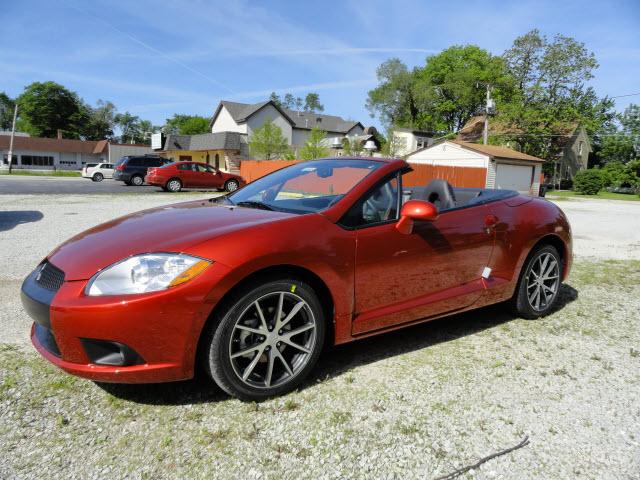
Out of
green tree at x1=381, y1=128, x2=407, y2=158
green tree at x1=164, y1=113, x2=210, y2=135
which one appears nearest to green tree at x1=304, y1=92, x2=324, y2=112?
green tree at x1=164, y1=113, x2=210, y2=135

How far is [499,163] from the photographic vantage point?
29672mm

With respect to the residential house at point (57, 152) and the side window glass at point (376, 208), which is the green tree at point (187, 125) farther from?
the side window glass at point (376, 208)

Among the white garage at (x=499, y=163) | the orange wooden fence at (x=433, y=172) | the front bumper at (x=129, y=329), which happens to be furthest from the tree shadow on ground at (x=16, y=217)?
the white garage at (x=499, y=163)

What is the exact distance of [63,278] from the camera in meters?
2.34

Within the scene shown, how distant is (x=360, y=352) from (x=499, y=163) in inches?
1158

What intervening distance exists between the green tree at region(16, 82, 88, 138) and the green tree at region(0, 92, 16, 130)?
2030cm

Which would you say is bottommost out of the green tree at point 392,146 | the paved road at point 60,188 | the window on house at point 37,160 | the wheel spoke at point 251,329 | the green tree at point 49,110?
the paved road at point 60,188

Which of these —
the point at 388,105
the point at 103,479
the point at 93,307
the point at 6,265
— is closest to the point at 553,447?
the point at 103,479

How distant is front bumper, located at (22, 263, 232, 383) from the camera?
215cm

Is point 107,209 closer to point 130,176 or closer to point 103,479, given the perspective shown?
point 103,479

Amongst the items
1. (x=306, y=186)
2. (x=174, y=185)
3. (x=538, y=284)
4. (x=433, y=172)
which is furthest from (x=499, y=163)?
(x=306, y=186)

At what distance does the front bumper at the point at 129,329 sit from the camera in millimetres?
2146

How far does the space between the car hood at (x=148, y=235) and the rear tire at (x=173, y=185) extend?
19.2 m

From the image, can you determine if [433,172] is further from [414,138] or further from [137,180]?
[414,138]
